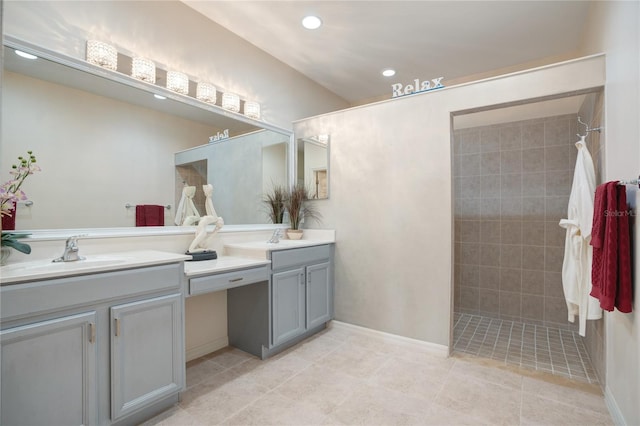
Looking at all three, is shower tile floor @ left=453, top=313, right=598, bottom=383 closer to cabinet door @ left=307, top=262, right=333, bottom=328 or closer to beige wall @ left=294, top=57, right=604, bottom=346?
beige wall @ left=294, top=57, right=604, bottom=346

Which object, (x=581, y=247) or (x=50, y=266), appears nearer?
(x=50, y=266)

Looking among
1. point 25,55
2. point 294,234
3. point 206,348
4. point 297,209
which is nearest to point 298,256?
point 294,234

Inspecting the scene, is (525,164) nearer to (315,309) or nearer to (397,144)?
(397,144)

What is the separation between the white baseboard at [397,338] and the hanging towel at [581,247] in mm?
967

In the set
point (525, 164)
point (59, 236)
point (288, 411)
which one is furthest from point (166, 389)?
point (525, 164)

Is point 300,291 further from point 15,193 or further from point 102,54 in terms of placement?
point 102,54

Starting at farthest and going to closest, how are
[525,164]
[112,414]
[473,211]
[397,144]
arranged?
[473,211]
[525,164]
[397,144]
[112,414]

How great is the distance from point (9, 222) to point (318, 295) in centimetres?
225

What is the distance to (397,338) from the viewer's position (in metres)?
2.85

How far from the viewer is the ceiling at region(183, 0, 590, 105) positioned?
2.51 meters

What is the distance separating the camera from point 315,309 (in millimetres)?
2947

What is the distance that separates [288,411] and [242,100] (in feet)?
8.55

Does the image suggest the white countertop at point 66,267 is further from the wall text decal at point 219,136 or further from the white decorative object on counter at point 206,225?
the wall text decal at point 219,136

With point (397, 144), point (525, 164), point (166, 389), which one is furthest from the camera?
point (525, 164)
